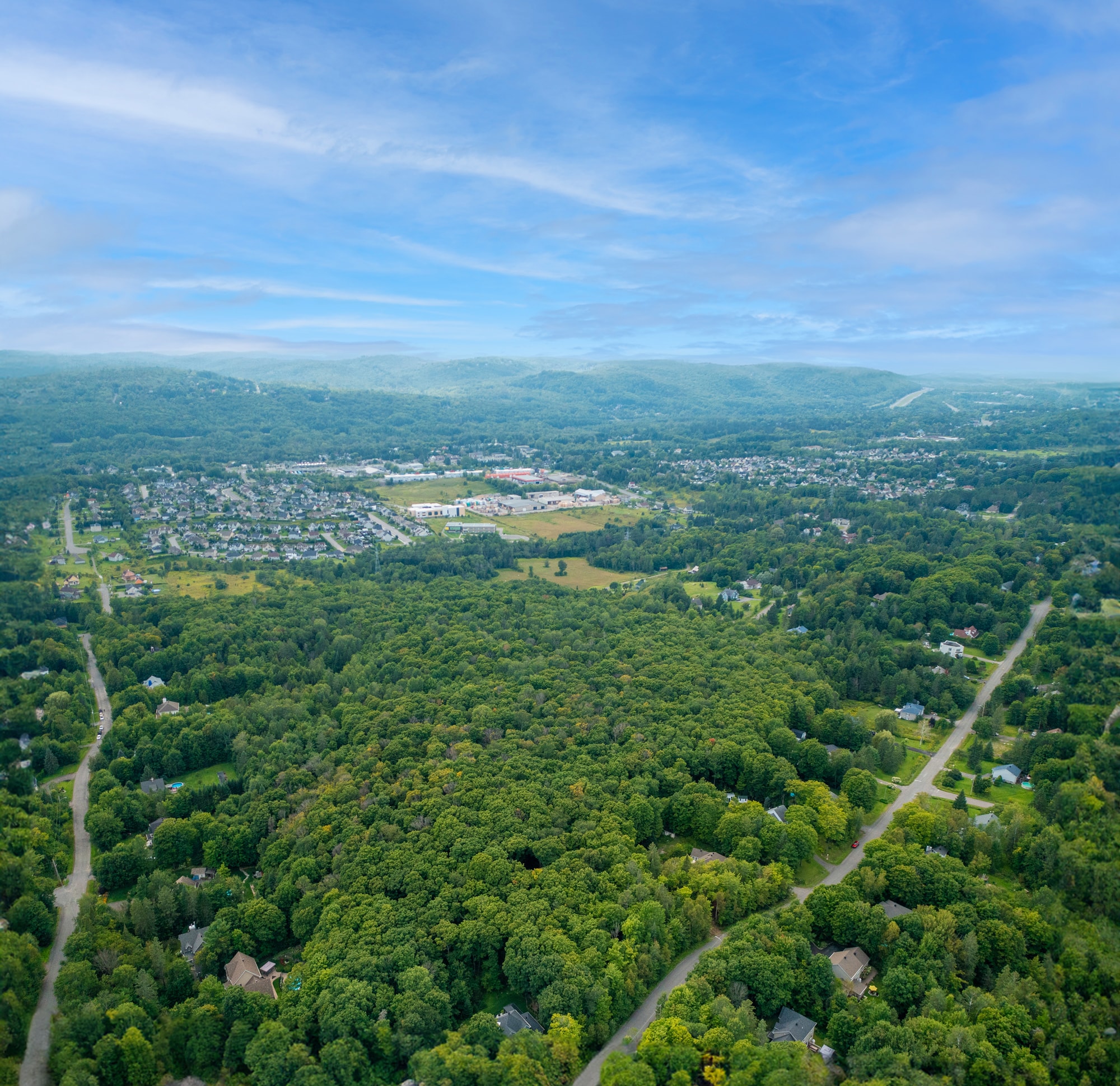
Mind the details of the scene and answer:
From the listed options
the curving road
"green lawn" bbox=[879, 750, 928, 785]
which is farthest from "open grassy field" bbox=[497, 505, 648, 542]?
the curving road

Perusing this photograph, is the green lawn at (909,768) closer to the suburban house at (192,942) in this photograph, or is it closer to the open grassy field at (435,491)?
the suburban house at (192,942)

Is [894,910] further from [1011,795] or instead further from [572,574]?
[572,574]

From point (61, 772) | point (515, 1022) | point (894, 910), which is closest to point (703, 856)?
point (894, 910)

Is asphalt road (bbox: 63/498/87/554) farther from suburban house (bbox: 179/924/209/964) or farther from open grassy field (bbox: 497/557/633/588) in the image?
suburban house (bbox: 179/924/209/964)

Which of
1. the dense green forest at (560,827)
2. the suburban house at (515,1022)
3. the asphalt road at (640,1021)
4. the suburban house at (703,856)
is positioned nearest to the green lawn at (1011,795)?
the dense green forest at (560,827)

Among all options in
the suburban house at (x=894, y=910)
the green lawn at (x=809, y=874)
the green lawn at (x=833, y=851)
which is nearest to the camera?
the suburban house at (x=894, y=910)

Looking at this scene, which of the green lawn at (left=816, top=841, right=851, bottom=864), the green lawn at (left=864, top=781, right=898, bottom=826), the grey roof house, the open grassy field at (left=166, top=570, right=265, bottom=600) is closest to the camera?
the green lawn at (left=816, top=841, right=851, bottom=864)
